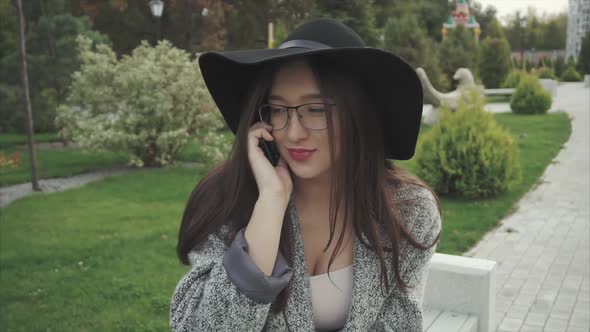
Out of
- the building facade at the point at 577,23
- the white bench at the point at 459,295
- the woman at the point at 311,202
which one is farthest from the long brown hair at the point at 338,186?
the building facade at the point at 577,23

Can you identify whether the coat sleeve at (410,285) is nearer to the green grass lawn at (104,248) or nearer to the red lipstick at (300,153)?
the red lipstick at (300,153)

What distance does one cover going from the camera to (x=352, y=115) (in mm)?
1697

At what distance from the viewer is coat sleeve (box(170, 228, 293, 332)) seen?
4.98 feet

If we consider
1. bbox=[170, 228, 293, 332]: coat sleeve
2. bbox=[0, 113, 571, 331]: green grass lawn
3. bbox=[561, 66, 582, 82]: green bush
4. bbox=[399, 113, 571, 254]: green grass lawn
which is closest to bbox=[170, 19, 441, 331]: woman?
bbox=[170, 228, 293, 332]: coat sleeve

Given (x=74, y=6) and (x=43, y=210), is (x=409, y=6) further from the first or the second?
(x=43, y=210)

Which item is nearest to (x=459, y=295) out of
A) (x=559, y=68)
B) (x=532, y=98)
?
(x=532, y=98)

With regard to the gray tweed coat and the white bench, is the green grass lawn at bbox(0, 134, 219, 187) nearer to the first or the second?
the white bench

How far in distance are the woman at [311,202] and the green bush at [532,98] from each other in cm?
1690

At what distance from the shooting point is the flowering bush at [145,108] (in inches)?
398

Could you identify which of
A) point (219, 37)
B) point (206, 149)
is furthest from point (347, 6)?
point (219, 37)

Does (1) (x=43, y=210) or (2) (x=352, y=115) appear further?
(1) (x=43, y=210)

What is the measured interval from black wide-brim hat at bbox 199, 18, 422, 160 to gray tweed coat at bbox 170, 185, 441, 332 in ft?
0.84

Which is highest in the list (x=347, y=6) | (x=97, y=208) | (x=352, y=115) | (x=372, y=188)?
(x=347, y=6)

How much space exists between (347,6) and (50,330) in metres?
14.2
